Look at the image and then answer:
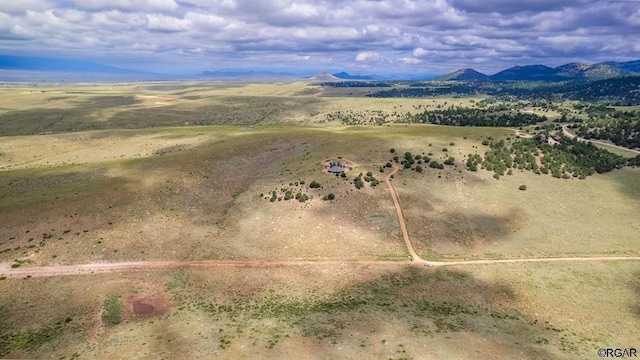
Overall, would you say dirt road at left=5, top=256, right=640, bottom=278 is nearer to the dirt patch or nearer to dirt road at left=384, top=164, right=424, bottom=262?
dirt road at left=384, top=164, right=424, bottom=262

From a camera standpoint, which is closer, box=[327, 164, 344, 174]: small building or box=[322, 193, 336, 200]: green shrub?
box=[322, 193, 336, 200]: green shrub

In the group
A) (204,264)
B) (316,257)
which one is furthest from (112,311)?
(316,257)

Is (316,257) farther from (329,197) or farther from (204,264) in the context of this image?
(329,197)

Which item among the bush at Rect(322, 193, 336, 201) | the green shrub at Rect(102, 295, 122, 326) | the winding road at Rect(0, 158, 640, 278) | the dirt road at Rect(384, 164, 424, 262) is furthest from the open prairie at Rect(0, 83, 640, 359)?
Result: the bush at Rect(322, 193, 336, 201)

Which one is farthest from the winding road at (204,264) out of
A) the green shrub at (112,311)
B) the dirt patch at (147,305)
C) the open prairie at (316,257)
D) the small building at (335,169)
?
the small building at (335,169)

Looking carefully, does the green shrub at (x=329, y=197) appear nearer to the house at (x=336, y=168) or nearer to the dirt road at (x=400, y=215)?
the house at (x=336, y=168)

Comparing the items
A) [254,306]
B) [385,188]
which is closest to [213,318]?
[254,306]
